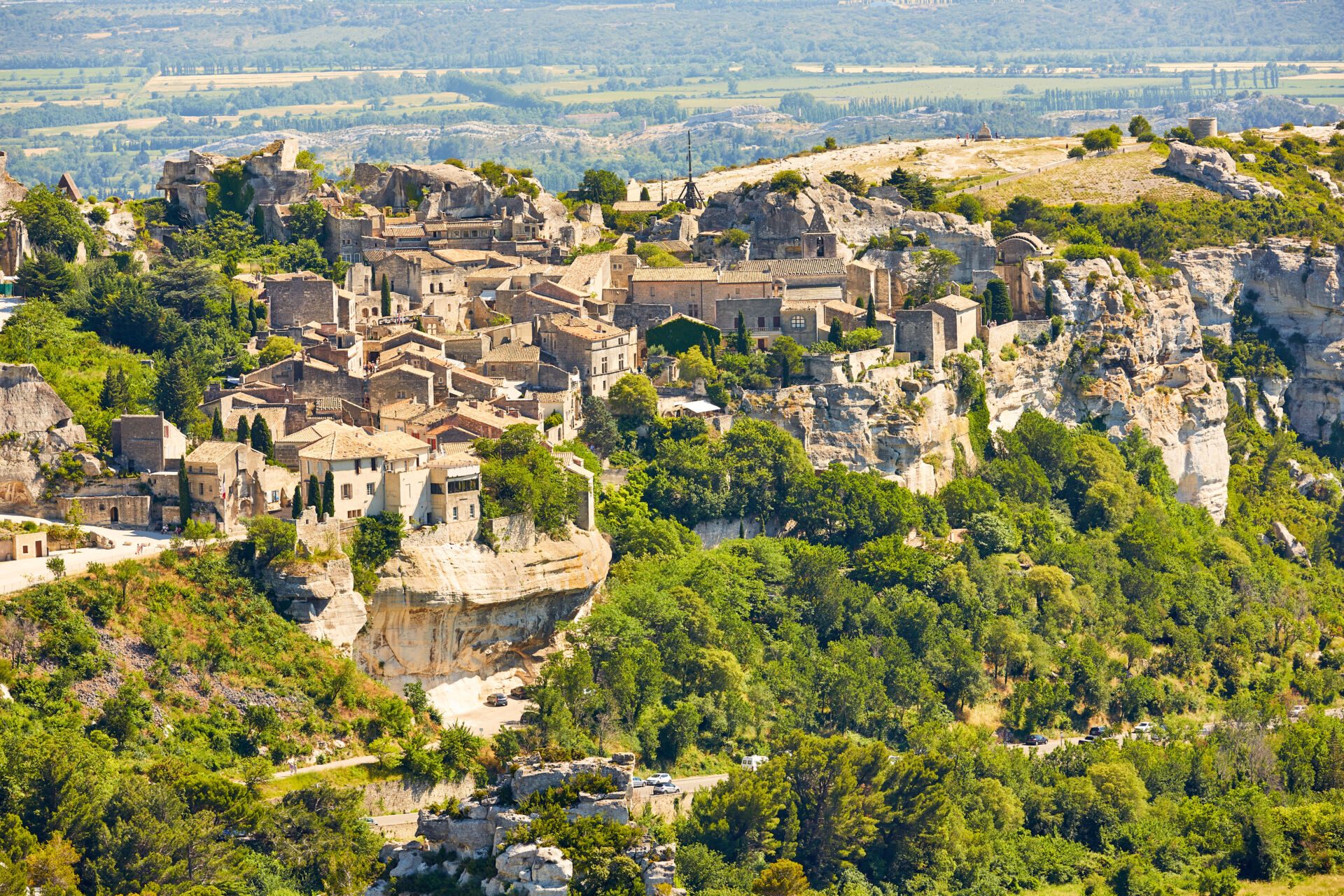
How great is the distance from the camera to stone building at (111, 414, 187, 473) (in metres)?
67.0

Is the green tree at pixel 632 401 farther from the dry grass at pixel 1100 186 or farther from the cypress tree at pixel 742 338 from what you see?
the dry grass at pixel 1100 186

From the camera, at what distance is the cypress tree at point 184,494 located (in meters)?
64.9

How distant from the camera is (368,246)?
295 feet

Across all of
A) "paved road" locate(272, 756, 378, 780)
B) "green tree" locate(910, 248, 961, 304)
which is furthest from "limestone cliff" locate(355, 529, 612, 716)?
"green tree" locate(910, 248, 961, 304)

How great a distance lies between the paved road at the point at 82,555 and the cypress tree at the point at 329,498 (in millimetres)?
3783

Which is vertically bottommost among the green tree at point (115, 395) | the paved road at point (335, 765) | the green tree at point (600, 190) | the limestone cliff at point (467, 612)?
the paved road at point (335, 765)

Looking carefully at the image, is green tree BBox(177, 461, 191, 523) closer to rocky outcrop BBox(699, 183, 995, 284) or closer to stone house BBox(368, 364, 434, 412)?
stone house BBox(368, 364, 434, 412)

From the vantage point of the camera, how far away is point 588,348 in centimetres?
7894

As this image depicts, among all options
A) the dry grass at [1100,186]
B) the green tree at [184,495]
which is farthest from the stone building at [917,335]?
the green tree at [184,495]

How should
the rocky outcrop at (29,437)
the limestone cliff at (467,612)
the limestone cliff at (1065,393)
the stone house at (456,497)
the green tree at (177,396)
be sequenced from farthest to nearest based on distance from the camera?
1. the limestone cliff at (1065,393)
2. the green tree at (177,396)
3. the stone house at (456,497)
4. the limestone cliff at (467,612)
5. the rocky outcrop at (29,437)

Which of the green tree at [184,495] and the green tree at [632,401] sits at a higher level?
the green tree at [184,495]

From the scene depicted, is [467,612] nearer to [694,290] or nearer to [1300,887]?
[694,290]

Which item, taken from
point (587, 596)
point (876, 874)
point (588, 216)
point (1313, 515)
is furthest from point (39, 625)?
point (1313, 515)

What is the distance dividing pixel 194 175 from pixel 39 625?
3707 cm
